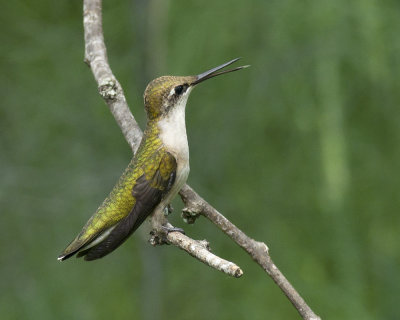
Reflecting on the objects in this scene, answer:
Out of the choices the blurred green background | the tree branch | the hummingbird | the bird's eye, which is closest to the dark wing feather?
the hummingbird

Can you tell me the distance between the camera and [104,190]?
5.25 meters

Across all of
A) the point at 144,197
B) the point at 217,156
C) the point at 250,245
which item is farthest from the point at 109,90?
the point at 217,156

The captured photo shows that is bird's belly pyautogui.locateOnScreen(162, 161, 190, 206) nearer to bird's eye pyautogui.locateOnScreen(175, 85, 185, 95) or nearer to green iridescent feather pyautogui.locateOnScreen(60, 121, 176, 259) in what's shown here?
green iridescent feather pyautogui.locateOnScreen(60, 121, 176, 259)

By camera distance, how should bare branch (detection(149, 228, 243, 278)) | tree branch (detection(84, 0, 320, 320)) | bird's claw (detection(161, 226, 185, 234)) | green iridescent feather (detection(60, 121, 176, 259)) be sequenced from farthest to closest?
green iridescent feather (detection(60, 121, 176, 259))
bird's claw (detection(161, 226, 185, 234))
tree branch (detection(84, 0, 320, 320))
bare branch (detection(149, 228, 243, 278))

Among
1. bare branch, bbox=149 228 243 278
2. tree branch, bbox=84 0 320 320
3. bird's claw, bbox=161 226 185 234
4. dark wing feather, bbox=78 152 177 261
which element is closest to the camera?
bare branch, bbox=149 228 243 278

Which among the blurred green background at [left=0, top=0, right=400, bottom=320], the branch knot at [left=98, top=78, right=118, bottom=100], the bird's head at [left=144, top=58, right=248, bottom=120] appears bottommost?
the blurred green background at [left=0, top=0, right=400, bottom=320]

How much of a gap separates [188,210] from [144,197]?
535 millimetres

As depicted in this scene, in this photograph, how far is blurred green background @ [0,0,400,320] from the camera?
468 cm

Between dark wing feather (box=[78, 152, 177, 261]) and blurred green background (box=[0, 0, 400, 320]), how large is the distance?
4.73 feet

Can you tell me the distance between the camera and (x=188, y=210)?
290cm

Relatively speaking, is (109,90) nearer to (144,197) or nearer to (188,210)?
(144,197)

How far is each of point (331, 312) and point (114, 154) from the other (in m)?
2.10

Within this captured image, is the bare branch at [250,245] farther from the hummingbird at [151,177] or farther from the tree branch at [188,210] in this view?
the hummingbird at [151,177]

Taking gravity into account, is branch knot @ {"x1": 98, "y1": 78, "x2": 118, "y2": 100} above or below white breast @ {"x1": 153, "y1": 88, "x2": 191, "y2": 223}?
above
